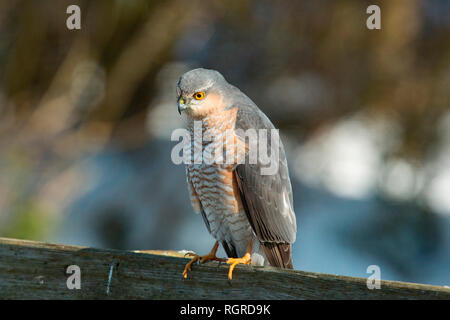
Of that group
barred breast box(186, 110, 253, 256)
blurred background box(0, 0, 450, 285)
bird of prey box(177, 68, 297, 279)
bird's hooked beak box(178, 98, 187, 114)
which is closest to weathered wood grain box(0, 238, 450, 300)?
bird of prey box(177, 68, 297, 279)

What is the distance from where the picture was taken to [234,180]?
9.57 ft

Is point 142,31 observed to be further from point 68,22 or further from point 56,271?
point 56,271

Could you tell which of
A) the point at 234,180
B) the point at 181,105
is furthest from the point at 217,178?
the point at 181,105

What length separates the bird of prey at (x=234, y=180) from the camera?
2.90 metres

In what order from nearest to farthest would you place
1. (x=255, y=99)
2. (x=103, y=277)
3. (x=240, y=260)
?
(x=103, y=277) < (x=240, y=260) < (x=255, y=99)

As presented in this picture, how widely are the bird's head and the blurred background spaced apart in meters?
3.11

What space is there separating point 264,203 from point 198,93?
0.68 meters

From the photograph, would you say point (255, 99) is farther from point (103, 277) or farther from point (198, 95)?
point (103, 277)

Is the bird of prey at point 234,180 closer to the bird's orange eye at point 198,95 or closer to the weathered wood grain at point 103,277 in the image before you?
the bird's orange eye at point 198,95

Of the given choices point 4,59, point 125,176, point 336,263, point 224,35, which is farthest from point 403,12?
point 4,59

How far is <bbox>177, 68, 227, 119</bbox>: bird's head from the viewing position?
290 centimetres

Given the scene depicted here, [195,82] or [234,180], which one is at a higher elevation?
[195,82]

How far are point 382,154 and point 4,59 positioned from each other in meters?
4.27

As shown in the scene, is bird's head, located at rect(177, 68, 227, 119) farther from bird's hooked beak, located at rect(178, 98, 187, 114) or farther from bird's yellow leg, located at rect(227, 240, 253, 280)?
bird's yellow leg, located at rect(227, 240, 253, 280)
